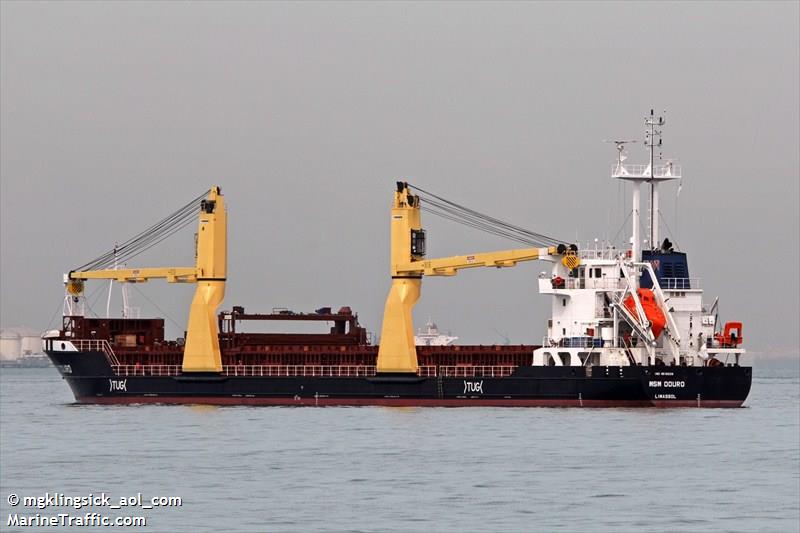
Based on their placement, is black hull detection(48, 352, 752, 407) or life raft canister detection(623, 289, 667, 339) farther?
life raft canister detection(623, 289, 667, 339)

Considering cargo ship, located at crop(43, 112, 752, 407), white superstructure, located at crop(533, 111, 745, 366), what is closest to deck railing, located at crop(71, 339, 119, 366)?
cargo ship, located at crop(43, 112, 752, 407)

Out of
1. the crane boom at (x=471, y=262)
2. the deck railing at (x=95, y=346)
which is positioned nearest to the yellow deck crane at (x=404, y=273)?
the crane boom at (x=471, y=262)

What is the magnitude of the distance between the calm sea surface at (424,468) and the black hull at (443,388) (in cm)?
146

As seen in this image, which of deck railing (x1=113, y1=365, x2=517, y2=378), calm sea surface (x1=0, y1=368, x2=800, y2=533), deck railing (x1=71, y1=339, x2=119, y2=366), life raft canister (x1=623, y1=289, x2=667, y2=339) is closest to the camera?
calm sea surface (x1=0, y1=368, x2=800, y2=533)

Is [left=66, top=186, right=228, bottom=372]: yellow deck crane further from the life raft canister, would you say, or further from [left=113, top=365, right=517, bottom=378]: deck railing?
the life raft canister

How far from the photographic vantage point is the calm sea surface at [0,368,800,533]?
31.6m

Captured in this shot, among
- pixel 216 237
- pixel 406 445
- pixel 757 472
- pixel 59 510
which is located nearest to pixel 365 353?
pixel 216 237

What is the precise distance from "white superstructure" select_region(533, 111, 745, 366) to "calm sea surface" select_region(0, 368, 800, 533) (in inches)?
113

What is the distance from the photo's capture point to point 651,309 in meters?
58.7

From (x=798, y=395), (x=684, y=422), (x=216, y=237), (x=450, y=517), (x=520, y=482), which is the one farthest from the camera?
(x=798, y=395)

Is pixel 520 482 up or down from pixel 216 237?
down

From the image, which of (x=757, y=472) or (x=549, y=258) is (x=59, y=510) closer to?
(x=757, y=472)

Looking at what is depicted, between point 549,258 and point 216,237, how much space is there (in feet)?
42.2

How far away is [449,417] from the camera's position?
54219 millimetres
